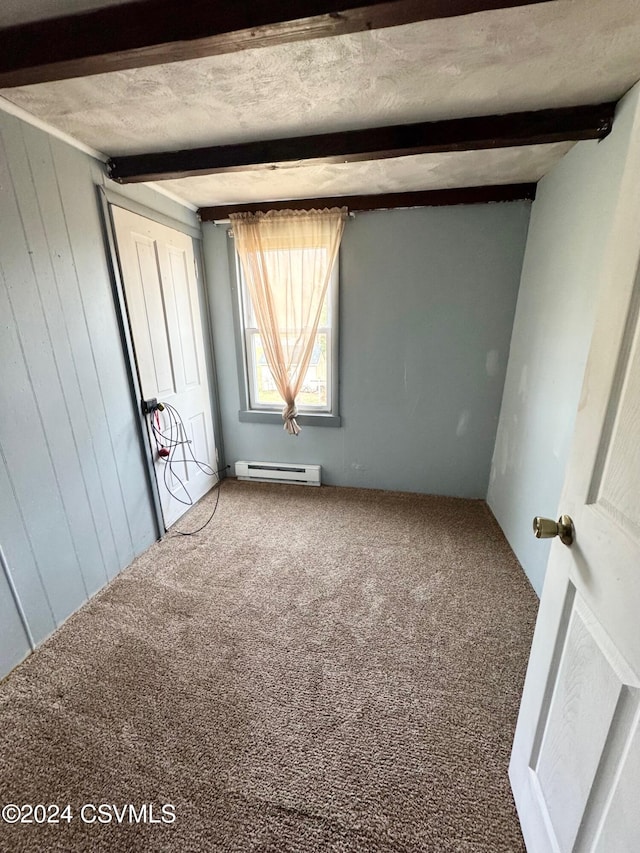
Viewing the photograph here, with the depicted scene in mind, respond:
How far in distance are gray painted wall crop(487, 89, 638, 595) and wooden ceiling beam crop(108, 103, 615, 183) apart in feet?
0.59

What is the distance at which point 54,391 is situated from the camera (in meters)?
1.54

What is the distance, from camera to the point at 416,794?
105cm

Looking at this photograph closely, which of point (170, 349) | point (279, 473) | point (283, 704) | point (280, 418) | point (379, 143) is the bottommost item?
point (283, 704)

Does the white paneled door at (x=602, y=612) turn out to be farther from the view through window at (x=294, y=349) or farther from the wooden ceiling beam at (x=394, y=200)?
the view through window at (x=294, y=349)

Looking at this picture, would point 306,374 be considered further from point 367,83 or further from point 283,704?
point 283,704

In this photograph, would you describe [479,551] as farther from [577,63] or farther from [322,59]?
[322,59]

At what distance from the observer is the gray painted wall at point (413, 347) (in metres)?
2.29

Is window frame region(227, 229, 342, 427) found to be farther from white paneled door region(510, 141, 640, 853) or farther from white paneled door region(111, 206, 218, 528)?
white paneled door region(510, 141, 640, 853)

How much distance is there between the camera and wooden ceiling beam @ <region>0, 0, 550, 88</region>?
2.85ft

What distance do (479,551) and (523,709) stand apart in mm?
1225

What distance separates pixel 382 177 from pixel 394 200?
286 mm

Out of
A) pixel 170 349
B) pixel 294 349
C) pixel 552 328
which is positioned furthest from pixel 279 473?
pixel 552 328

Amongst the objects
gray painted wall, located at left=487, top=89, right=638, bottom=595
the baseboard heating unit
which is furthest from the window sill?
gray painted wall, located at left=487, top=89, right=638, bottom=595

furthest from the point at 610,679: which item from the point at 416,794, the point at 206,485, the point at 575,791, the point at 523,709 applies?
the point at 206,485
